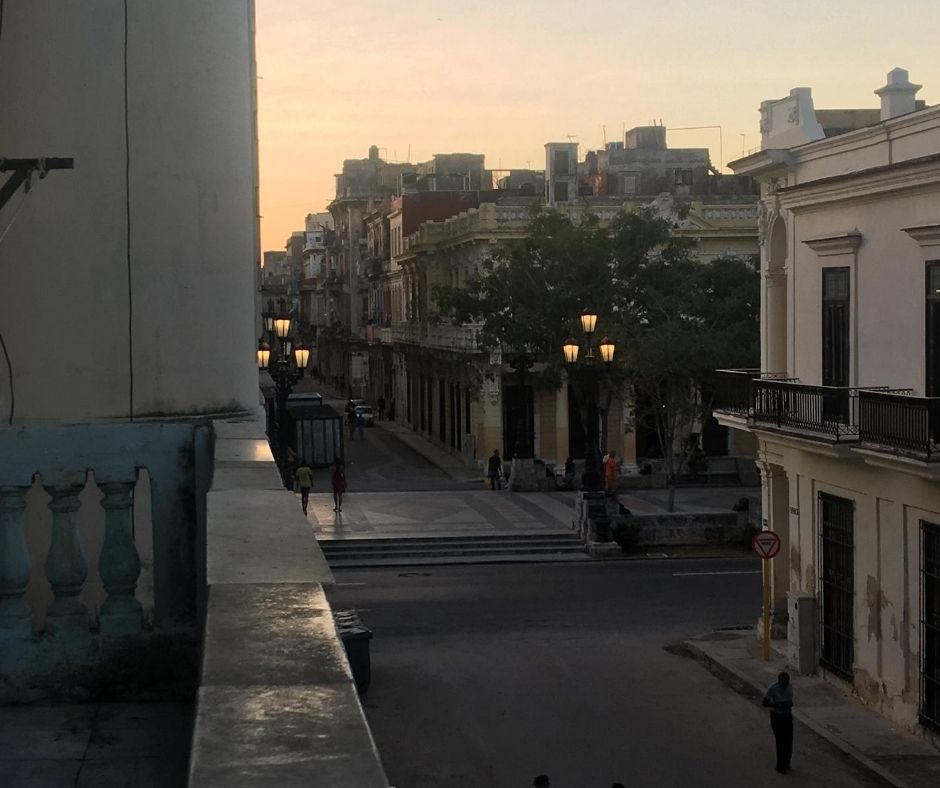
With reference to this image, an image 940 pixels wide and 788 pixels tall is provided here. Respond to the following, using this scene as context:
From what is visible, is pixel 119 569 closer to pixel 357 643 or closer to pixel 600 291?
pixel 357 643

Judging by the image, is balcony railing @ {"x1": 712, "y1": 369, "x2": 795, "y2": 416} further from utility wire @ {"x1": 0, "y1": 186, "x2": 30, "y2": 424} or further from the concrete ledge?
the concrete ledge

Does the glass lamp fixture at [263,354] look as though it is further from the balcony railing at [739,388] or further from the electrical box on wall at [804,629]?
the electrical box on wall at [804,629]

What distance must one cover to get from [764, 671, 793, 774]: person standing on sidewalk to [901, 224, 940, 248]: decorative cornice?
5.27m

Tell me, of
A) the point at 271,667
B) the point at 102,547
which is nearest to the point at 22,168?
the point at 102,547

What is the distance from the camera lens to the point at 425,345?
6088 cm

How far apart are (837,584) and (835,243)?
4.55 m

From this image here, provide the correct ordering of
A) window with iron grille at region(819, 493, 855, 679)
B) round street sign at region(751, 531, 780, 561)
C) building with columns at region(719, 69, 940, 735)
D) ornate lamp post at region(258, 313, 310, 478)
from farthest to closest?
ornate lamp post at region(258, 313, 310, 478)
round street sign at region(751, 531, 780, 561)
window with iron grille at region(819, 493, 855, 679)
building with columns at region(719, 69, 940, 735)

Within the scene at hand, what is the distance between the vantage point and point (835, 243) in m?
20.1

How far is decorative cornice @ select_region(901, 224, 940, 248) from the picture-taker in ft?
56.6

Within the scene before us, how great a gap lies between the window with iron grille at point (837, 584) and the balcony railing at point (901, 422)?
6.30 feet

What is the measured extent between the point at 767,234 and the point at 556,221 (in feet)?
68.5

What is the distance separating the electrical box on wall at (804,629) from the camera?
20.7 metres

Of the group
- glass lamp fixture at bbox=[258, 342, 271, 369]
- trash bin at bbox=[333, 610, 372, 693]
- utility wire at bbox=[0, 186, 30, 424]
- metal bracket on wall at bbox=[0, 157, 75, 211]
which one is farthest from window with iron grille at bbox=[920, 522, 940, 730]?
glass lamp fixture at bbox=[258, 342, 271, 369]

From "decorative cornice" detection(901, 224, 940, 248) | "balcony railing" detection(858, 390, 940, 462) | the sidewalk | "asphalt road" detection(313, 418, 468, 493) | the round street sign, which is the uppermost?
"decorative cornice" detection(901, 224, 940, 248)
